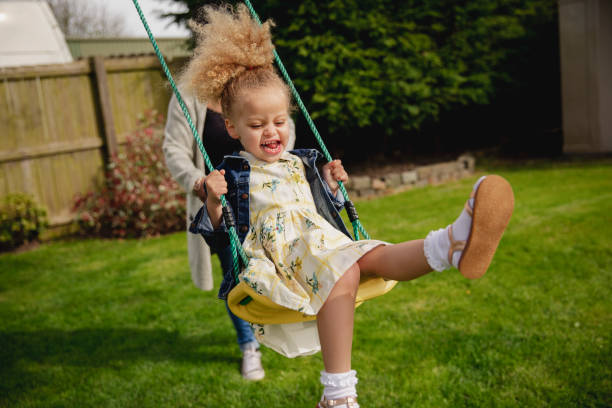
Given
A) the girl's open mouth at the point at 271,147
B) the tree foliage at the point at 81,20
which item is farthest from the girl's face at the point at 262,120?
the tree foliage at the point at 81,20

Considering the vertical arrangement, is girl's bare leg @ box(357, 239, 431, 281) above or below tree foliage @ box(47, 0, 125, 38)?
below

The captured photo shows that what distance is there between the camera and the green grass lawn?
8.25 ft

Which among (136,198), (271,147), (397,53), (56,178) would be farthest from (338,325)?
(397,53)

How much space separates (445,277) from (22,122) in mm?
5184

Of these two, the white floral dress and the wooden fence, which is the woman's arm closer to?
the white floral dress

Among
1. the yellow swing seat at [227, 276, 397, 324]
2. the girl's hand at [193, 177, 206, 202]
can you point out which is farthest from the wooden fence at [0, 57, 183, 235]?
the yellow swing seat at [227, 276, 397, 324]

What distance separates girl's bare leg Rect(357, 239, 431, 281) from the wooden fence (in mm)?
5189

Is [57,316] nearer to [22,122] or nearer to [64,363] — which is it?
[64,363]

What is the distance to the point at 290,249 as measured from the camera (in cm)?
182

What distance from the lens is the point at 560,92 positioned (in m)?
9.09

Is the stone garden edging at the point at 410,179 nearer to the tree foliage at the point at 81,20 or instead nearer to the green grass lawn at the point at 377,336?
the green grass lawn at the point at 377,336

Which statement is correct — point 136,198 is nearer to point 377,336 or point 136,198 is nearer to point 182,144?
point 182,144

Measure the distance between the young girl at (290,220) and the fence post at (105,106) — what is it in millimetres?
4686

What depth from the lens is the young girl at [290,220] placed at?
1495 mm
